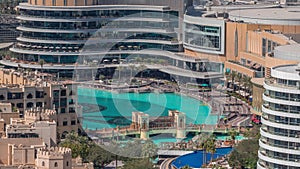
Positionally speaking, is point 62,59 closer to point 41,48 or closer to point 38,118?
point 41,48

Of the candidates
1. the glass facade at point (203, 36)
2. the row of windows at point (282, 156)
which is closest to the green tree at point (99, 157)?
the row of windows at point (282, 156)

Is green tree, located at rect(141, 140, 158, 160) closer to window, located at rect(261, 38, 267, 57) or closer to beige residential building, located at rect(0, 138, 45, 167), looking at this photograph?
beige residential building, located at rect(0, 138, 45, 167)

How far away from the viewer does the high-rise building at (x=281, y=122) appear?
38344 millimetres

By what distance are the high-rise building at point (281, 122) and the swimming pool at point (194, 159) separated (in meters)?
8.36

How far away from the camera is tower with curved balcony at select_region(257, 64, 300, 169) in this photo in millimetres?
38344

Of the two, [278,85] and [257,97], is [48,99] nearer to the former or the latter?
[257,97]

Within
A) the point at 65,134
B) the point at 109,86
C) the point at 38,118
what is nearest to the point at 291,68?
the point at 38,118

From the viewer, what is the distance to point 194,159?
1924 inches

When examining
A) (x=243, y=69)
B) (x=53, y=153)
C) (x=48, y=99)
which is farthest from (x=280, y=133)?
(x=243, y=69)

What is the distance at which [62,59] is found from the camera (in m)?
76.7

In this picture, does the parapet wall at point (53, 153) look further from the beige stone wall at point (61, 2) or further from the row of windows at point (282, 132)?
the beige stone wall at point (61, 2)

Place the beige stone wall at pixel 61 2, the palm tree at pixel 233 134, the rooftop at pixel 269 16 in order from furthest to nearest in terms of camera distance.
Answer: the beige stone wall at pixel 61 2 → the rooftop at pixel 269 16 → the palm tree at pixel 233 134

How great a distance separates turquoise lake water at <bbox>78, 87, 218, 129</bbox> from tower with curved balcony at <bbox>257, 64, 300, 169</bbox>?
1651cm

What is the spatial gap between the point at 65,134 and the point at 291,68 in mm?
11730
